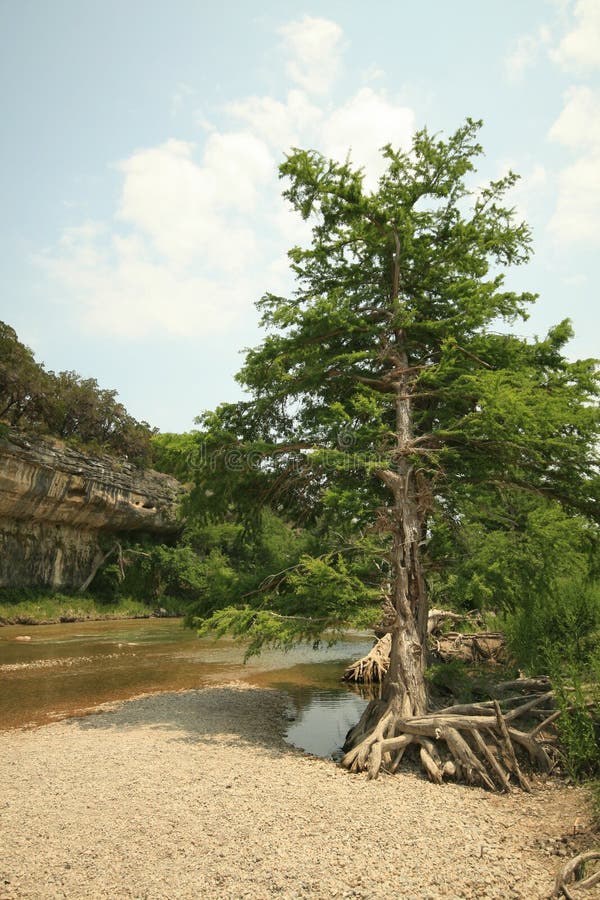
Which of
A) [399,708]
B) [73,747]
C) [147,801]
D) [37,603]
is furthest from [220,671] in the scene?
[37,603]

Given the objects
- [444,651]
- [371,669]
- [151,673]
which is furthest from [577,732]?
[151,673]

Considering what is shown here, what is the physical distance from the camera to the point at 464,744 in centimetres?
754

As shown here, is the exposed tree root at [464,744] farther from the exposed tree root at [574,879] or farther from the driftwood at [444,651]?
the driftwood at [444,651]

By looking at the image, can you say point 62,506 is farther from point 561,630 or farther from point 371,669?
point 561,630

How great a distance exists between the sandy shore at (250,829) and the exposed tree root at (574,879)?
0.63 ft

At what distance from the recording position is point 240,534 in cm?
1223

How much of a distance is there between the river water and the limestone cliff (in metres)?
7.18

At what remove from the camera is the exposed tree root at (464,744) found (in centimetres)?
743

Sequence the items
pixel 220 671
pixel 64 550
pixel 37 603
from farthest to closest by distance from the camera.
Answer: pixel 64 550 < pixel 37 603 < pixel 220 671

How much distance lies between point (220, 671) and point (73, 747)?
8.86m

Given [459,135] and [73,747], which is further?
[459,135]

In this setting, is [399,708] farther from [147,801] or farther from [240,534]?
[240,534]

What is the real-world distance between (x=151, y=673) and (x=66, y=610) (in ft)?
65.7

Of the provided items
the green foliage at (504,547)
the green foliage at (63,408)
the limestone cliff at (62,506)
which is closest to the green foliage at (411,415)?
the green foliage at (504,547)
